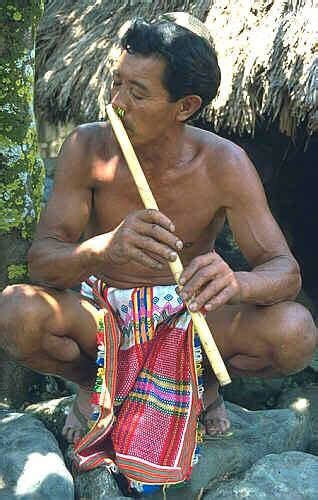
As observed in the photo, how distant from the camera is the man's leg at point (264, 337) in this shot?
2779mm

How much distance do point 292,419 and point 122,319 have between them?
841 mm

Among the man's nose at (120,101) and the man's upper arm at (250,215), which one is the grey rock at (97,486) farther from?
the man's nose at (120,101)

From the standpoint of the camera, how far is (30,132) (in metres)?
3.40

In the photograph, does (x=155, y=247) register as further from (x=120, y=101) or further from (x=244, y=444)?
(x=244, y=444)

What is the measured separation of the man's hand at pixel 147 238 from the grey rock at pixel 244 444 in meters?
0.85

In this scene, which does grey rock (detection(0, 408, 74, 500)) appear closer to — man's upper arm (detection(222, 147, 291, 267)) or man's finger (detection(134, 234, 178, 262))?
man's finger (detection(134, 234, 178, 262))

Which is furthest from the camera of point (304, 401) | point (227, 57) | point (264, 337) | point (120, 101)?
point (227, 57)

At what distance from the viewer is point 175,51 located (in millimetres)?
2723

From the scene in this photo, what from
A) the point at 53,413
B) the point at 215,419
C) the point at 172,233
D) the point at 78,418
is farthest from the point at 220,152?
the point at 53,413

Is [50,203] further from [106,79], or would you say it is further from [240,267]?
[240,267]

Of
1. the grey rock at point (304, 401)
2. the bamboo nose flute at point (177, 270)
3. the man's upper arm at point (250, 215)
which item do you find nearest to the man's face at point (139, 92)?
the bamboo nose flute at point (177, 270)

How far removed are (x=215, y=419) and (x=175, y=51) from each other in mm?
1339

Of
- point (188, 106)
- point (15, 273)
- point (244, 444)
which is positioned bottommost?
point (244, 444)

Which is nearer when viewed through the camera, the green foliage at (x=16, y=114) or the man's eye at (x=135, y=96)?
the man's eye at (x=135, y=96)
